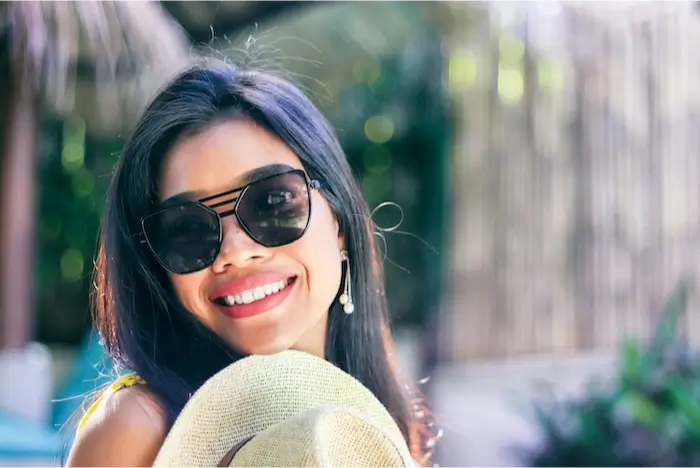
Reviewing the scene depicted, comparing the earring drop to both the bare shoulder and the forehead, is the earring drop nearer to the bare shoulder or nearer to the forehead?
the forehead

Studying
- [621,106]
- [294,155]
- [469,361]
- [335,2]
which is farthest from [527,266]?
[294,155]

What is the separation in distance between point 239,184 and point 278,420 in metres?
0.26

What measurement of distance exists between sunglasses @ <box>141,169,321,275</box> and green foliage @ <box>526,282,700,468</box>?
3.13 m

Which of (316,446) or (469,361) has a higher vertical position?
(316,446)

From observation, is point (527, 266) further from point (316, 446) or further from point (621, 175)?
point (316, 446)

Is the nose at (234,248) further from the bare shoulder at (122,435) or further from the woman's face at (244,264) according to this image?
the bare shoulder at (122,435)

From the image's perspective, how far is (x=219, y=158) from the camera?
103 cm

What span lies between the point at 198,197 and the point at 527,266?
12.8 feet

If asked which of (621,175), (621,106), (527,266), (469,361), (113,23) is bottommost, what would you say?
(469,361)

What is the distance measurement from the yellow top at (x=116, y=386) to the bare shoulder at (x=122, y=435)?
0.03 m

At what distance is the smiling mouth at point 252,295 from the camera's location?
105 cm

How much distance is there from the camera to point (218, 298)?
1.06 meters

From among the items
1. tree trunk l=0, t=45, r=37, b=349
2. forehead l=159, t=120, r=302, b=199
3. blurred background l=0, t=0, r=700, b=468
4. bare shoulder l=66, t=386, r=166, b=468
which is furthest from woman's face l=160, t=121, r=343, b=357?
tree trunk l=0, t=45, r=37, b=349

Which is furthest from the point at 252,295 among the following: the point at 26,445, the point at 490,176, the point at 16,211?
the point at 490,176
